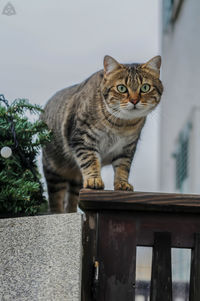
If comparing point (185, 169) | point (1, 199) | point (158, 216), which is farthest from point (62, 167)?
point (185, 169)

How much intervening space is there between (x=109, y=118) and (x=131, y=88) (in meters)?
0.13

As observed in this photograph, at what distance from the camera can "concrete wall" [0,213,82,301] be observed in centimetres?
124

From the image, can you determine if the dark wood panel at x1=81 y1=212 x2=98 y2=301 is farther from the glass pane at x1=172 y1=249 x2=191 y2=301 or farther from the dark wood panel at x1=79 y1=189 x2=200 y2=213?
the glass pane at x1=172 y1=249 x2=191 y2=301

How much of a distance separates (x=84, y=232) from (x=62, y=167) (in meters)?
0.83

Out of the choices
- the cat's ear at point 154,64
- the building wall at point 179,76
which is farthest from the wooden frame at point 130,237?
the building wall at point 179,76

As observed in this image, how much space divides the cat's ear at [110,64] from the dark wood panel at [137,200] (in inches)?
23.0

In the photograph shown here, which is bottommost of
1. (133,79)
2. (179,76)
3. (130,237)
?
(130,237)

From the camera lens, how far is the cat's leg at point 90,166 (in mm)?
1650

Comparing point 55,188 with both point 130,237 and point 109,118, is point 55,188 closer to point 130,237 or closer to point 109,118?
point 109,118

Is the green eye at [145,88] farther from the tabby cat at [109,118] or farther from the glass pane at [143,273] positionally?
the glass pane at [143,273]

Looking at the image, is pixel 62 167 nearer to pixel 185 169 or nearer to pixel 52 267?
pixel 52 267

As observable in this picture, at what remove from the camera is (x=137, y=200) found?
1.32 meters

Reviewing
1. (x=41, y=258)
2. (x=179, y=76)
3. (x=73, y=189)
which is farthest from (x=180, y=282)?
(x=179, y=76)

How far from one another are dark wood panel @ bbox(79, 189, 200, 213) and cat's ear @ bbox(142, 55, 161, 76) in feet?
1.89
